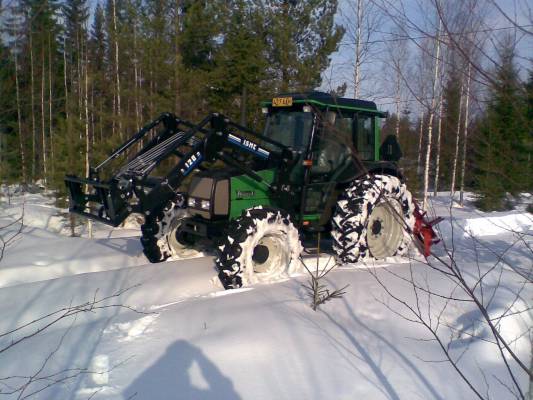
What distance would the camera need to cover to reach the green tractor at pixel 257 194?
19.0 feet

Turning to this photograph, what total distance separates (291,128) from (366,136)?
1413 mm

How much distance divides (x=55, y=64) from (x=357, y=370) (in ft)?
99.1

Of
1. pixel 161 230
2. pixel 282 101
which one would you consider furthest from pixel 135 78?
pixel 282 101

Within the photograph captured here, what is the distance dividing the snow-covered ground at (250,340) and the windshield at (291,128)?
2.00m

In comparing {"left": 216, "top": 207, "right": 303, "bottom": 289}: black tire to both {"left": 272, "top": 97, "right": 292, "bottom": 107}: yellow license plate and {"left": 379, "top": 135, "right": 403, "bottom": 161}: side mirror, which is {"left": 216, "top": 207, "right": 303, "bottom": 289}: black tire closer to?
{"left": 272, "top": 97, "right": 292, "bottom": 107}: yellow license plate

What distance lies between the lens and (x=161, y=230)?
23.2 ft

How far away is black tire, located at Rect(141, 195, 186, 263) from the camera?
6964 mm

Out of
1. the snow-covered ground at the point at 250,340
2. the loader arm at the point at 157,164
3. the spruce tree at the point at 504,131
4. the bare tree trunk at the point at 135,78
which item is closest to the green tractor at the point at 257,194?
the loader arm at the point at 157,164

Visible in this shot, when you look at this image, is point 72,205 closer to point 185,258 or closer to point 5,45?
point 185,258

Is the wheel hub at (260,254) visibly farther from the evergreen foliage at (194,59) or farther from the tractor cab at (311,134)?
the evergreen foliage at (194,59)

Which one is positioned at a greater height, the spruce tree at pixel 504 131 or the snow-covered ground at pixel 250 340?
the spruce tree at pixel 504 131

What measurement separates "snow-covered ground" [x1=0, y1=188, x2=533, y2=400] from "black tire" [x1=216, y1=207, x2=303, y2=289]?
0.94 feet

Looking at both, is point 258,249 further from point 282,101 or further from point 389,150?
point 389,150

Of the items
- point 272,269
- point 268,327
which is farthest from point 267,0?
point 268,327
